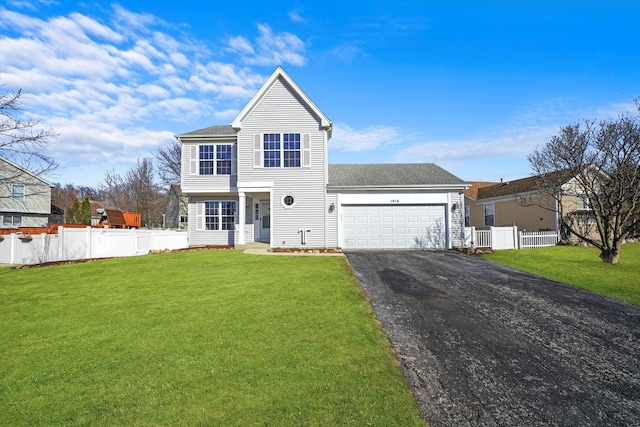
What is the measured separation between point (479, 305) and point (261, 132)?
45.4 feet

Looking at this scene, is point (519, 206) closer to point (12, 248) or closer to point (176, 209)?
point (12, 248)

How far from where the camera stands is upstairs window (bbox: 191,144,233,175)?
62.3 ft

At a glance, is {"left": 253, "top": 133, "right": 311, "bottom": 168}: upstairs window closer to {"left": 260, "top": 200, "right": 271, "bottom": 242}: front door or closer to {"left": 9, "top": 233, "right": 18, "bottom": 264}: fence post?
{"left": 260, "top": 200, "right": 271, "bottom": 242}: front door

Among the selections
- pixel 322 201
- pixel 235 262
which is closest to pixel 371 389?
pixel 235 262

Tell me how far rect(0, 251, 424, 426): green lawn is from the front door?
10954 mm

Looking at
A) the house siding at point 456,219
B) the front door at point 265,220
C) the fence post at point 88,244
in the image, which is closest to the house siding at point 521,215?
the house siding at point 456,219

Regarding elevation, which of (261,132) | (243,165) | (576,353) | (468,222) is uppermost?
(261,132)

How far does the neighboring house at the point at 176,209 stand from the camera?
38094 millimetres

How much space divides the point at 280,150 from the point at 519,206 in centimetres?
1761

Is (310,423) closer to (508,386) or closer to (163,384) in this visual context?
(163,384)

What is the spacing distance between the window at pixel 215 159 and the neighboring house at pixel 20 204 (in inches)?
808

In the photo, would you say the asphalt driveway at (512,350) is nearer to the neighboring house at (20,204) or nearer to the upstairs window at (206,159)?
the upstairs window at (206,159)

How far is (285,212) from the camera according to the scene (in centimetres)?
1788

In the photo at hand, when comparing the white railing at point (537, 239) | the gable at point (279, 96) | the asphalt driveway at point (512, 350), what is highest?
the gable at point (279, 96)
